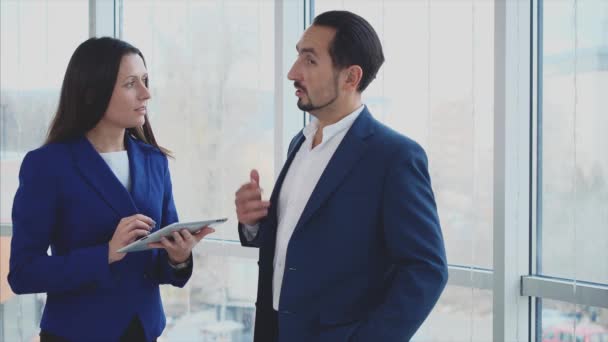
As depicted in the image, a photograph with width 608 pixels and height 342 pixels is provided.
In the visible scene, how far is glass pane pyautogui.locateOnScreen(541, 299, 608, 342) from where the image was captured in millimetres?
2260

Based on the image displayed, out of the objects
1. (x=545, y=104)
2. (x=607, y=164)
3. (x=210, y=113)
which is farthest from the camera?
(x=210, y=113)

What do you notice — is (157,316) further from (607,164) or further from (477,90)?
(607,164)

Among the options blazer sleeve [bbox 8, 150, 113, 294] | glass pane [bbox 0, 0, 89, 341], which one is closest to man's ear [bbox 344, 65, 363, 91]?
blazer sleeve [bbox 8, 150, 113, 294]

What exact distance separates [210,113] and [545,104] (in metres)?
1.66

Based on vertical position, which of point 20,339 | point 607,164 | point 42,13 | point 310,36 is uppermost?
point 42,13

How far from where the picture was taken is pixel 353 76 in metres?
1.84

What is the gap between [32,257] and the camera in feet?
6.36

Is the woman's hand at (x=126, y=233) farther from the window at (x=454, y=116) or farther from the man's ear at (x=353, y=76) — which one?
the window at (x=454, y=116)

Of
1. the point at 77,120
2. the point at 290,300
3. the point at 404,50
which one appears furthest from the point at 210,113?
the point at 290,300

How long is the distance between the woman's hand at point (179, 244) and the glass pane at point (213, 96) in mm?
1172

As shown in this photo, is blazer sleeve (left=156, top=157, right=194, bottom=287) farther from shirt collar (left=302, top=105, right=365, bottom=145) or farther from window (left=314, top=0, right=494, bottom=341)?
window (left=314, top=0, right=494, bottom=341)

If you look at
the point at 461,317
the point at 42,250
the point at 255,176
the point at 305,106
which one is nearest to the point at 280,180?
the point at 255,176

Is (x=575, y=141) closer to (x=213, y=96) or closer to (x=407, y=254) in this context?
(x=407, y=254)

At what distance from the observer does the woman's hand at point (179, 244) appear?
1969mm
